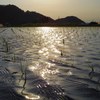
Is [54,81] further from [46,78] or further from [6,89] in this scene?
[6,89]

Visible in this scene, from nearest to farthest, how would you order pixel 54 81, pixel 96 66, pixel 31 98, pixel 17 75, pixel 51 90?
pixel 31 98, pixel 51 90, pixel 54 81, pixel 17 75, pixel 96 66

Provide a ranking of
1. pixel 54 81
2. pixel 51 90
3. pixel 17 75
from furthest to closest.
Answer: pixel 17 75
pixel 54 81
pixel 51 90

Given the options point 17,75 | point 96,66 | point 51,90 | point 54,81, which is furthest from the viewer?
point 96,66

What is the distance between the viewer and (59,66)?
15.6m

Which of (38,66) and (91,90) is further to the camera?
(38,66)

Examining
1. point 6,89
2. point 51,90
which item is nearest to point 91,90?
point 51,90

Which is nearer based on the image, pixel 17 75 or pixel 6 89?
pixel 6 89

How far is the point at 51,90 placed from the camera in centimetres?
1015

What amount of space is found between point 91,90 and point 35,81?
2.72 meters

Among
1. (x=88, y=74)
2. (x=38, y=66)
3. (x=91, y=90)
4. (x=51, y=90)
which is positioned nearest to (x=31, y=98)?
(x=51, y=90)

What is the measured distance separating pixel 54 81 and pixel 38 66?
4.09 m

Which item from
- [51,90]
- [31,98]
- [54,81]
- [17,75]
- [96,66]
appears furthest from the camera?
[96,66]

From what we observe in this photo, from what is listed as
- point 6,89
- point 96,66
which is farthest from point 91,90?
point 96,66

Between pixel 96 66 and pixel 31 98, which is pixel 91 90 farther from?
pixel 96 66
